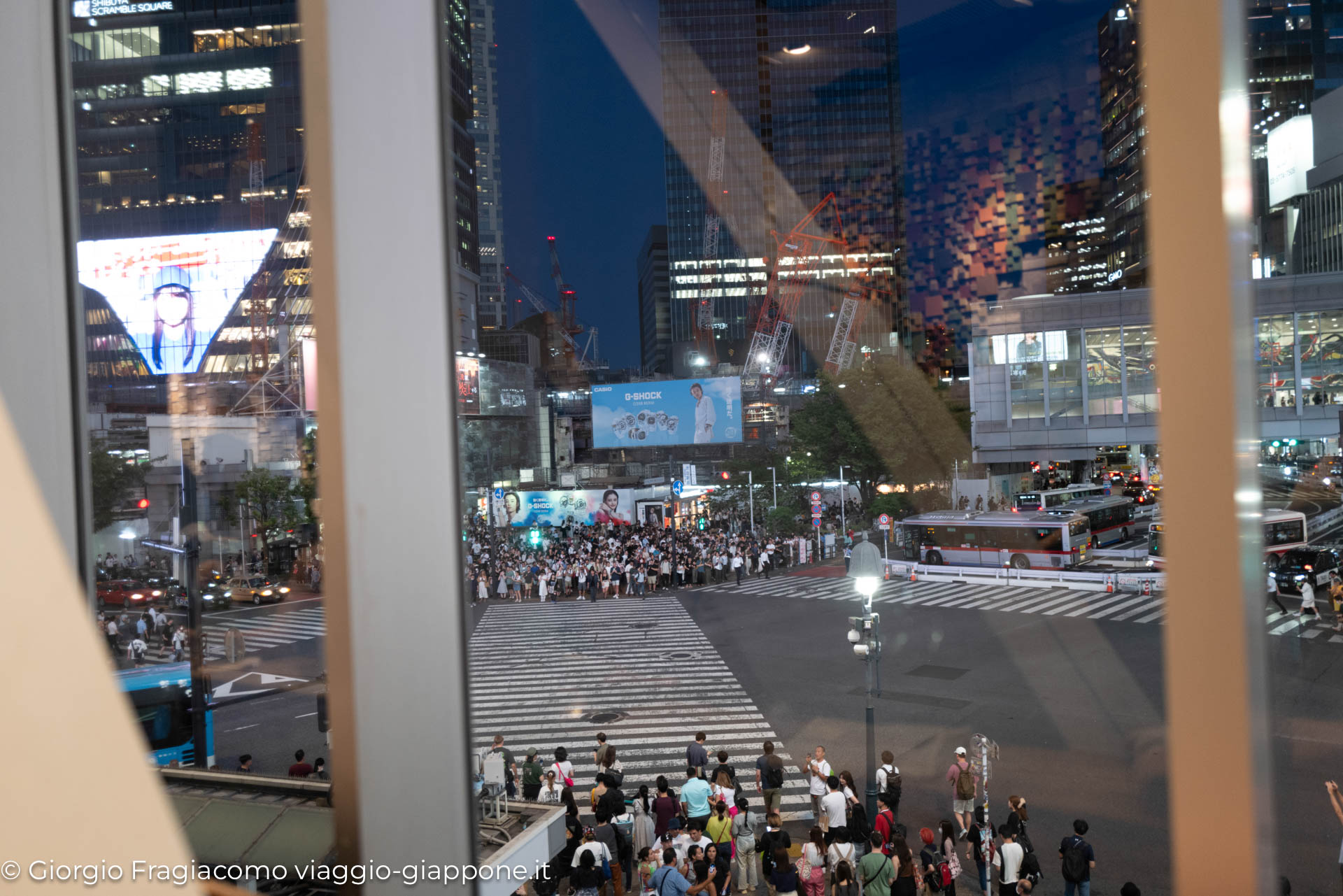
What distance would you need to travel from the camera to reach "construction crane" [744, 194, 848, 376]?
193ft

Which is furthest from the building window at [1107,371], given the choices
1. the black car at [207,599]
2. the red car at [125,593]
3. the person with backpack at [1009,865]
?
the black car at [207,599]

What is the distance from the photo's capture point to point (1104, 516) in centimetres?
2084

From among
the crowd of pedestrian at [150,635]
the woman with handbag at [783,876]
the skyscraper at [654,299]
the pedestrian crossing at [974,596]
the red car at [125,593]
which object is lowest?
the pedestrian crossing at [974,596]

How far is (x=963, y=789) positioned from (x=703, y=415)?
24412 millimetres

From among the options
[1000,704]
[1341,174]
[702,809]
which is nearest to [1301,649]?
[1000,704]

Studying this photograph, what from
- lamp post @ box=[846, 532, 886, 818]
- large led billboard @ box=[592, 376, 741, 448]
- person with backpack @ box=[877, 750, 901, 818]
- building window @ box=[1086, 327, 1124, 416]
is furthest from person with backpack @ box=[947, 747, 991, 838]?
large led billboard @ box=[592, 376, 741, 448]

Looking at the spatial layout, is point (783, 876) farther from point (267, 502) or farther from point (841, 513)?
point (841, 513)

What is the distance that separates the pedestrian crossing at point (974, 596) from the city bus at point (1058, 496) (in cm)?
390

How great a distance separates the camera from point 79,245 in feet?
5.01

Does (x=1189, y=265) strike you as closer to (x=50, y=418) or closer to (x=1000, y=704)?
(x=50, y=418)

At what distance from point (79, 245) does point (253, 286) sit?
274 centimetres

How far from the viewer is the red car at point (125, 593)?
184 centimetres

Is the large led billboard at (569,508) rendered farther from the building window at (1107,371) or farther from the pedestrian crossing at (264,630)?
the building window at (1107,371)

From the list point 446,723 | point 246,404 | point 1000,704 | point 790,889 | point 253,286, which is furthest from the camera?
point 1000,704
